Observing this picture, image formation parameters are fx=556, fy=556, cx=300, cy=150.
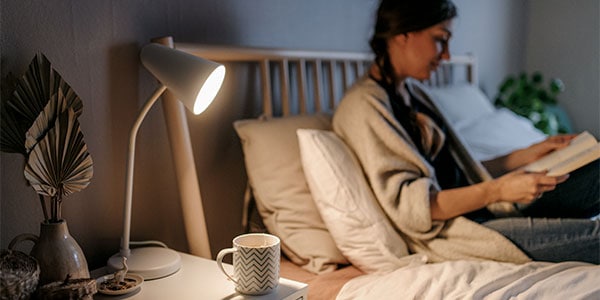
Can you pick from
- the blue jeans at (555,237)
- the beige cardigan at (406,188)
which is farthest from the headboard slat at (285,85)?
the blue jeans at (555,237)

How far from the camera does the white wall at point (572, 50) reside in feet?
10.6

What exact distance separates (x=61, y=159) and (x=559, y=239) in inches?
40.9

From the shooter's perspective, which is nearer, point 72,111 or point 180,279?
point 72,111

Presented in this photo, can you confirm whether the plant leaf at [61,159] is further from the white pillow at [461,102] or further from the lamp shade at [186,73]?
the white pillow at [461,102]

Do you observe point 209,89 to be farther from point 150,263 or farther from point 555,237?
point 555,237

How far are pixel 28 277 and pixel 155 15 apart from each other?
67 cm

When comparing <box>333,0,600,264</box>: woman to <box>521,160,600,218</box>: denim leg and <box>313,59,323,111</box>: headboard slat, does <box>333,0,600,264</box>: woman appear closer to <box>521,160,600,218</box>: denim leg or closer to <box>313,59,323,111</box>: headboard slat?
<box>521,160,600,218</box>: denim leg

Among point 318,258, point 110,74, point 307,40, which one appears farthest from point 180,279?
point 307,40

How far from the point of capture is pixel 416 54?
1444mm

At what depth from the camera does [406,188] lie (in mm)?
1282

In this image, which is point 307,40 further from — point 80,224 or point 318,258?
point 80,224

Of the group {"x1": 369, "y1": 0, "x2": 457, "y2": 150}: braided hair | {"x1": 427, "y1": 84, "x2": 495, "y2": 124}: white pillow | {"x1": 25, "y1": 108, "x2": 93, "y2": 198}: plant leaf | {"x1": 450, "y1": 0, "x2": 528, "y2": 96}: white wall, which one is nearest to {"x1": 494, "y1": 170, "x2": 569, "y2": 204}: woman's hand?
{"x1": 369, "y1": 0, "x2": 457, "y2": 150}: braided hair

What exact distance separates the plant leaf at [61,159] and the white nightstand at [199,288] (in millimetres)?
213

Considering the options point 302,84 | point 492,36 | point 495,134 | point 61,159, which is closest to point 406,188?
point 302,84
